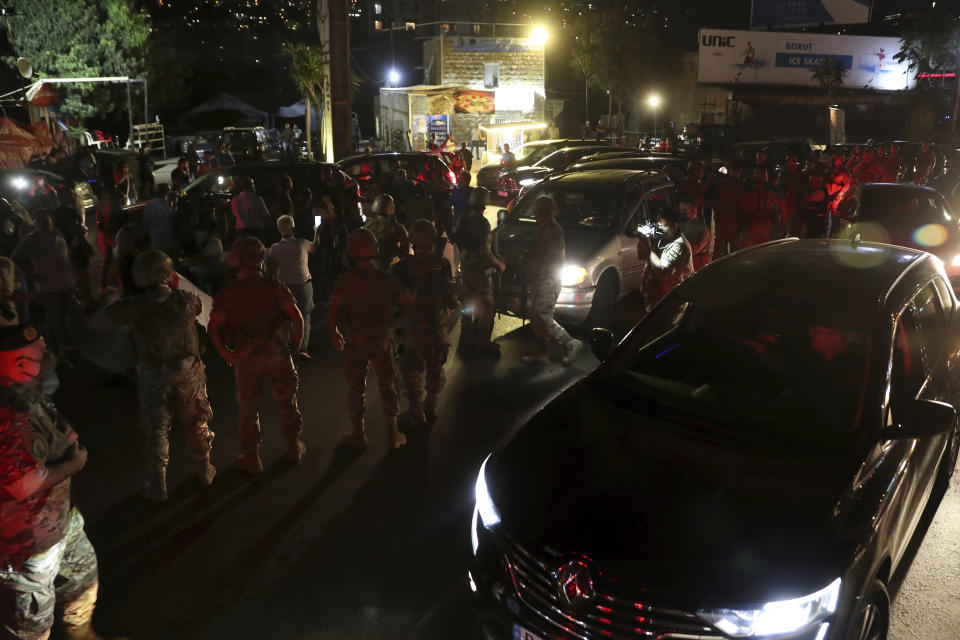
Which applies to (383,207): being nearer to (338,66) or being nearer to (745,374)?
(745,374)

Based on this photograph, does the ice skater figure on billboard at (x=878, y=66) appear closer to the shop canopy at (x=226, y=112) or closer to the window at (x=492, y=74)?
the window at (x=492, y=74)

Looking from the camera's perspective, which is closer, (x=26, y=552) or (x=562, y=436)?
(x=26, y=552)

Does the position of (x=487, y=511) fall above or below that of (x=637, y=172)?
below

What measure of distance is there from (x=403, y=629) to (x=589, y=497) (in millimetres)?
1436

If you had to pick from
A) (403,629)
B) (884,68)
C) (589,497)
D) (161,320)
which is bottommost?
(403,629)

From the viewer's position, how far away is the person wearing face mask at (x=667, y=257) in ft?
23.4

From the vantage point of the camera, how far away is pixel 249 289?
5.21m

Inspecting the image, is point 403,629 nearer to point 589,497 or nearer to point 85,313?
point 589,497

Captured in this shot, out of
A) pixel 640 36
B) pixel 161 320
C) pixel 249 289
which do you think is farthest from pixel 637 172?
pixel 640 36

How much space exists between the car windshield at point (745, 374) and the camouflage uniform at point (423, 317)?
2.23 metres

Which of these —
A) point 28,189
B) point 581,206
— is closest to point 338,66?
point 28,189

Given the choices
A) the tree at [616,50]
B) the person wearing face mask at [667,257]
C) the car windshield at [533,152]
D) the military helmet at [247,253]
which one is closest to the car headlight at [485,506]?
the military helmet at [247,253]

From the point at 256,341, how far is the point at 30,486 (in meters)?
2.42

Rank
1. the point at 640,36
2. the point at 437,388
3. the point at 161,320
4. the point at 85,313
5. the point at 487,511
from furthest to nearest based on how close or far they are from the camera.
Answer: the point at 640,36
the point at 85,313
the point at 437,388
the point at 161,320
the point at 487,511
